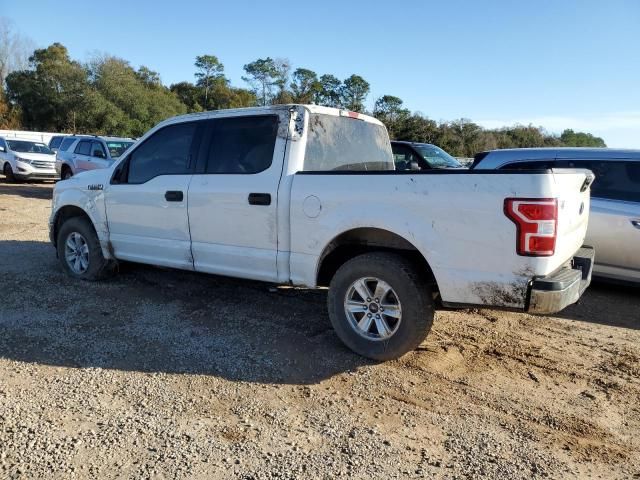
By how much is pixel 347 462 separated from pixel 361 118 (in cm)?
351

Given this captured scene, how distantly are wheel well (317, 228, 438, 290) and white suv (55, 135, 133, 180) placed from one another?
11409 mm

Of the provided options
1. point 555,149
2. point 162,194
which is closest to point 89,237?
point 162,194

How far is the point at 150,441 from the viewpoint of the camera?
297cm

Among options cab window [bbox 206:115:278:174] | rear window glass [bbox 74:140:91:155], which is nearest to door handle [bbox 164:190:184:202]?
cab window [bbox 206:115:278:174]

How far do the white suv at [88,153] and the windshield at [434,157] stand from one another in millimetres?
8071

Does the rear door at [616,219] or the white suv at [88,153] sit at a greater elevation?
the white suv at [88,153]

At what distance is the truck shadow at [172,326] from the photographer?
Result: 4000 millimetres

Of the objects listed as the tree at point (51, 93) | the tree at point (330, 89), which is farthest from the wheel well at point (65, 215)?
the tree at point (330, 89)

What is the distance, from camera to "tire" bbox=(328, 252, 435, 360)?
387cm

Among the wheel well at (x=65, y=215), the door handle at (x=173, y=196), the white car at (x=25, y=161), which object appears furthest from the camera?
the white car at (x=25, y=161)

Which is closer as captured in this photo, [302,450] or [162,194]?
[302,450]

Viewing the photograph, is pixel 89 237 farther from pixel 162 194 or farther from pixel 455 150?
pixel 455 150

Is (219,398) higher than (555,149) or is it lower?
lower

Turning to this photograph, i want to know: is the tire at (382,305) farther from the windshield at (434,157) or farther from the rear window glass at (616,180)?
the windshield at (434,157)
